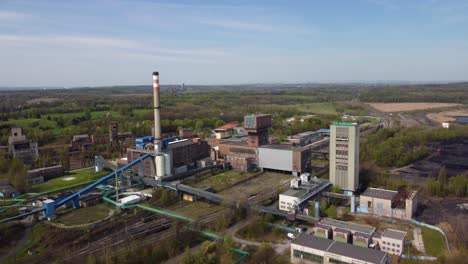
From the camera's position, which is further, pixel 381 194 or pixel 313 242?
pixel 381 194

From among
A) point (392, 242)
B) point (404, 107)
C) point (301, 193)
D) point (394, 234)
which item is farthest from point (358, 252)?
point (404, 107)

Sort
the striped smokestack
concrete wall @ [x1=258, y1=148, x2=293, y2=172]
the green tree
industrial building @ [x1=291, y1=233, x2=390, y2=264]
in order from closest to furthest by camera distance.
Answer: industrial building @ [x1=291, y1=233, x2=390, y2=264]
the green tree
the striped smokestack
concrete wall @ [x1=258, y1=148, x2=293, y2=172]

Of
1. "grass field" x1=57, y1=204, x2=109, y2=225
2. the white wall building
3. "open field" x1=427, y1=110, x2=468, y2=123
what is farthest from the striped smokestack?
"open field" x1=427, y1=110, x2=468, y2=123

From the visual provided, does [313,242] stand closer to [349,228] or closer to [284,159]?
[349,228]

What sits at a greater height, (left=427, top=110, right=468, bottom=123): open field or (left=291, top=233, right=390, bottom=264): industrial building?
(left=427, top=110, right=468, bottom=123): open field

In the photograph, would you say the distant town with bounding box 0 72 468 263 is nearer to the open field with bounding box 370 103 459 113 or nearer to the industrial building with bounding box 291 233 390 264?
the industrial building with bounding box 291 233 390 264

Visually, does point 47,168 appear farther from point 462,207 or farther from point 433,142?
point 433,142
